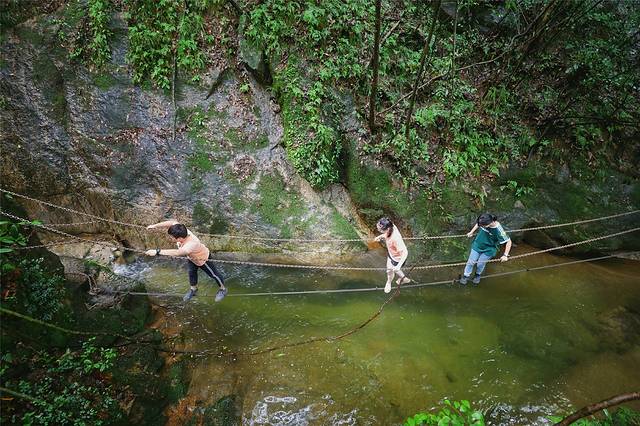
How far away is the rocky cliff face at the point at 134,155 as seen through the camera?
775 cm

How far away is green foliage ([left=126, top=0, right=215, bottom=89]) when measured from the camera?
8.02m

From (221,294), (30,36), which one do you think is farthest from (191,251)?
(30,36)

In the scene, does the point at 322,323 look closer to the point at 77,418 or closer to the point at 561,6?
the point at 77,418

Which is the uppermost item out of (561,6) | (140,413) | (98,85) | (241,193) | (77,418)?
(561,6)

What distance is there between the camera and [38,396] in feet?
12.5

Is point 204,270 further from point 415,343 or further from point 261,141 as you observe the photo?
point 415,343

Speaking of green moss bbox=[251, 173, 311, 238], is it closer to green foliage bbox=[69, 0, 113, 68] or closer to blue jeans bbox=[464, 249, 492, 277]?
blue jeans bbox=[464, 249, 492, 277]

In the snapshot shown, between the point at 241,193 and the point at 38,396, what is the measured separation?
516cm

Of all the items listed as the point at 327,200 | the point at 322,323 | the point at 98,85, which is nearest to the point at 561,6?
the point at 327,200

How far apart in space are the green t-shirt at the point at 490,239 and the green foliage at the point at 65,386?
250 inches

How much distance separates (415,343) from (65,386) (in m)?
5.18

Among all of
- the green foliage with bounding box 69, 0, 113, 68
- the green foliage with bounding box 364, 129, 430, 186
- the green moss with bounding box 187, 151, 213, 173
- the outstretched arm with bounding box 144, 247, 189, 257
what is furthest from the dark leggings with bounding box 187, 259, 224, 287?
the green foliage with bounding box 69, 0, 113, 68

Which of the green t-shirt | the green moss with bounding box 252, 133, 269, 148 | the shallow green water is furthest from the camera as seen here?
the green moss with bounding box 252, 133, 269, 148

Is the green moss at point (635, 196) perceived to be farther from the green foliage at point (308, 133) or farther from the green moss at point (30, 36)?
the green moss at point (30, 36)
